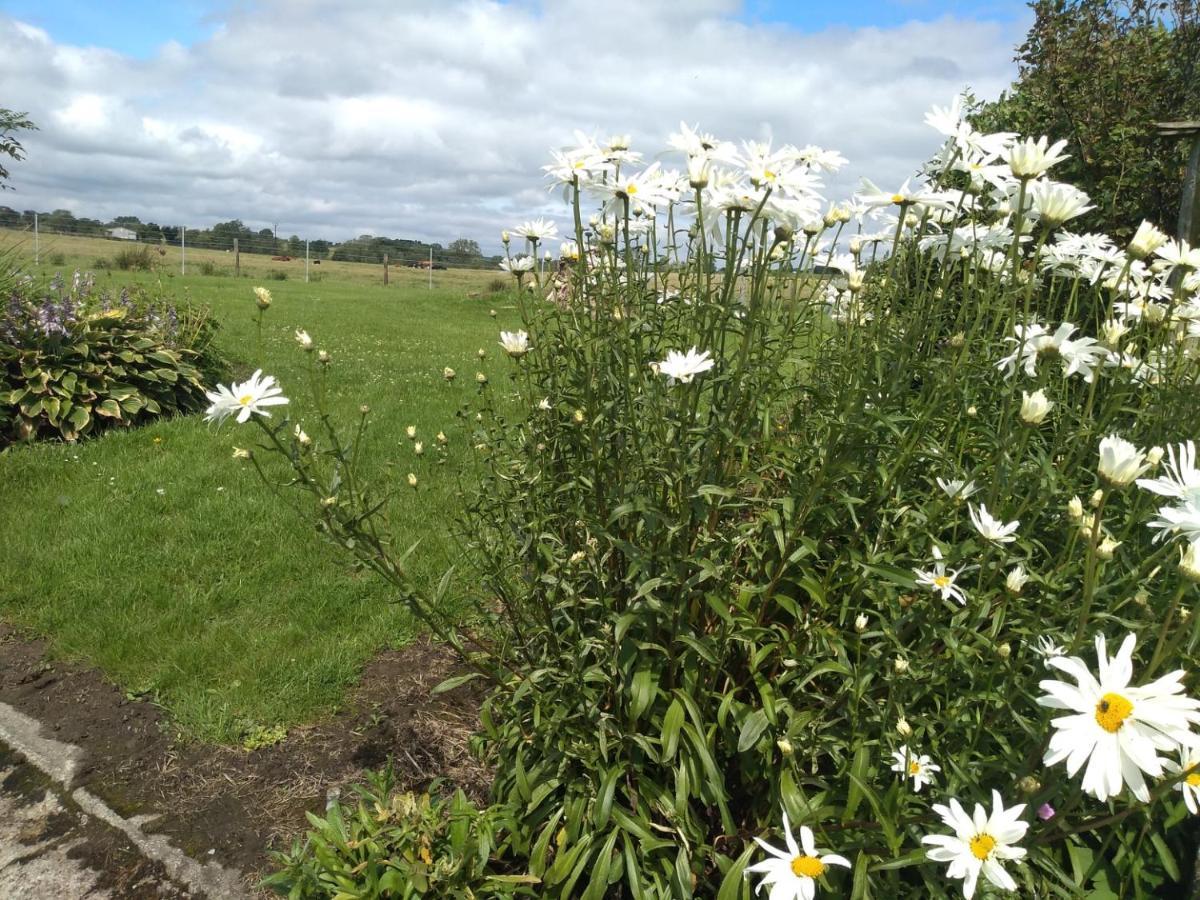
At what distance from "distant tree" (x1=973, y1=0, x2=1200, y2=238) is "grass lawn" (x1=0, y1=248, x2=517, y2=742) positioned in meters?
3.44

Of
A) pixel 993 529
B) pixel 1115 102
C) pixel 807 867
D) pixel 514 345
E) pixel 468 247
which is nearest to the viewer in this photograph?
pixel 807 867

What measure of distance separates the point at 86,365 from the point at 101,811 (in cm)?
391

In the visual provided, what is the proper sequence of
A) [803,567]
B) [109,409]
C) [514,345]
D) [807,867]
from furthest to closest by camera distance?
[109,409], [514,345], [803,567], [807,867]

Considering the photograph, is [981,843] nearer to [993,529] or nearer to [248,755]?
[993,529]

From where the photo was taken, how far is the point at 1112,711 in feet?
3.68

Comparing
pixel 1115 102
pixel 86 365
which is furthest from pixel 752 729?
pixel 86 365

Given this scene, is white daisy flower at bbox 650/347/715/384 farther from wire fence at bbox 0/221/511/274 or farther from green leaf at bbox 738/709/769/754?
wire fence at bbox 0/221/511/274

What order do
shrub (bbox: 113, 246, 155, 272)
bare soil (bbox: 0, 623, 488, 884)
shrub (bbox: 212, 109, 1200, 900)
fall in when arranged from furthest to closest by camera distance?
shrub (bbox: 113, 246, 155, 272) < bare soil (bbox: 0, 623, 488, 884) < shrub (bbox: 212, 109, 1200, 900)

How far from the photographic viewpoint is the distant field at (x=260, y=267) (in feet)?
68.3

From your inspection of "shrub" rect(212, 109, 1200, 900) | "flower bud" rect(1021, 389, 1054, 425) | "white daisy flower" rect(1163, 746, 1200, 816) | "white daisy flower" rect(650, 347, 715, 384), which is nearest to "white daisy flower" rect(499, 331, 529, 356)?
"shrub" rect(212, 109, 1200, 900)

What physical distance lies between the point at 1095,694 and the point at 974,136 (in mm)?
1179

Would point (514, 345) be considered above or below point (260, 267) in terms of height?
below

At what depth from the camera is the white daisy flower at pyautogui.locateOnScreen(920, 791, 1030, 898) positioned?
4.17 ft

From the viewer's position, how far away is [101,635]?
122 inches
